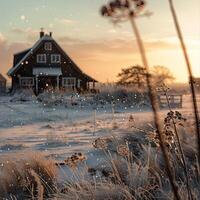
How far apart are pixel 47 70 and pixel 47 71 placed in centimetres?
36

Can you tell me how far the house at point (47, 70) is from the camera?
40.3 m

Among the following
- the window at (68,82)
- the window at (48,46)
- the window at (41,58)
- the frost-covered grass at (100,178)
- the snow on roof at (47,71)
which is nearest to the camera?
the frost-covered grass at (100,178)

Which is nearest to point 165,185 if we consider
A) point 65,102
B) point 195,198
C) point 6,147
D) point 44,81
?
point 195,198

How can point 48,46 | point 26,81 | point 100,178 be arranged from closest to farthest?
point 100,178
point 26,81
point 48,46

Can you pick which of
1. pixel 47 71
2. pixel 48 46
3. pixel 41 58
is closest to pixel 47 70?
pixel 47 71

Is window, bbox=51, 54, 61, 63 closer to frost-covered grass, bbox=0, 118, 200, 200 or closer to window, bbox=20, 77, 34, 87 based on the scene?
window, bbox=20, 77, 34, 87

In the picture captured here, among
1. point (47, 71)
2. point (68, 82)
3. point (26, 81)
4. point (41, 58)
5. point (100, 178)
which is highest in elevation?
point (41, 58)

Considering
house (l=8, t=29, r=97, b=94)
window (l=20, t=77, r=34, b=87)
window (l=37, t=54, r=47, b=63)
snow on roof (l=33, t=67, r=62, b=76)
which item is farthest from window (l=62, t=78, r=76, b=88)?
window (l=20, t=77, r=34, b=87)

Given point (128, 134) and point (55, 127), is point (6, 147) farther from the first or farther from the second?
point (55, 127)

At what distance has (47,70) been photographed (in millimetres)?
41156

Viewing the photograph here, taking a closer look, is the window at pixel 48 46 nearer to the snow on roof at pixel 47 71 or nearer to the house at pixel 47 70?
the house at pixel 47 70

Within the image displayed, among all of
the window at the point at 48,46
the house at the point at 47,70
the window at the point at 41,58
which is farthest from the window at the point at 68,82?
the window at the point at 48,46

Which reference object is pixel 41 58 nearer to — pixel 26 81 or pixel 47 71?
pixel 47 71

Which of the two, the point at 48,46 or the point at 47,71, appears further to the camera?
the point at 48,46
